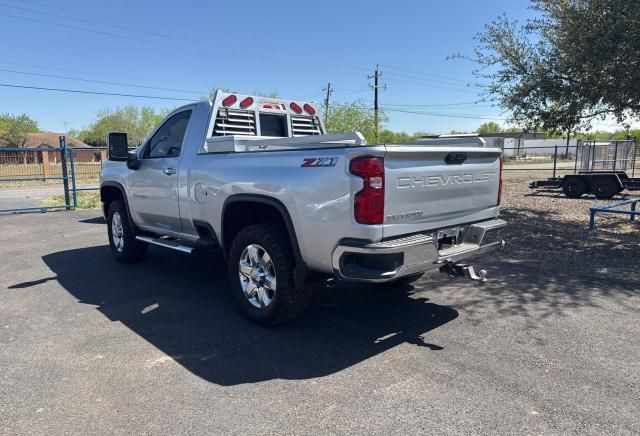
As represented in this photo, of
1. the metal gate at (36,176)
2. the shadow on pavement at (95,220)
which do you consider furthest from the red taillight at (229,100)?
the metal gate at (36,176)

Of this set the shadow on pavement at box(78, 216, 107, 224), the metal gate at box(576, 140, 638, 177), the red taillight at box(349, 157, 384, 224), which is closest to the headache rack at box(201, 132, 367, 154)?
the red taillight at box(349, 157, 384, 224)

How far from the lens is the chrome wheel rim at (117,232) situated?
716 centimetres

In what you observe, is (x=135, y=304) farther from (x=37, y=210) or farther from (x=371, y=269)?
(x=37, y=210)

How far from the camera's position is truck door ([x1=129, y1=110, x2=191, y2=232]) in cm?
576

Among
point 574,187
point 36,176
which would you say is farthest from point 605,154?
point 36,176

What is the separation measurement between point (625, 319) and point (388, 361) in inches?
100

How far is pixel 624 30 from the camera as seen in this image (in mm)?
8617

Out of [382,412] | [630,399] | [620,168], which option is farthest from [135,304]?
[620,168]

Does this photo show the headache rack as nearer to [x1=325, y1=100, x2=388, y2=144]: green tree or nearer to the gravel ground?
the gravel ground

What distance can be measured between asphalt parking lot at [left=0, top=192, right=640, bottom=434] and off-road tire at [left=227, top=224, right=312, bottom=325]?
17cm

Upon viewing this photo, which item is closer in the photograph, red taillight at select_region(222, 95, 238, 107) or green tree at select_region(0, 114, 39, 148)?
red taillight at select_region(222, 95, 238, 107)

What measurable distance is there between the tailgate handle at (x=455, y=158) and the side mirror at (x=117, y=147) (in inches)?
167

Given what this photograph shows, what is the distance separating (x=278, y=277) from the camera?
14.0 feet

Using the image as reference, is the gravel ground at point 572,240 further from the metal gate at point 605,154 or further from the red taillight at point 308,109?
the metal gate at point 605,154
